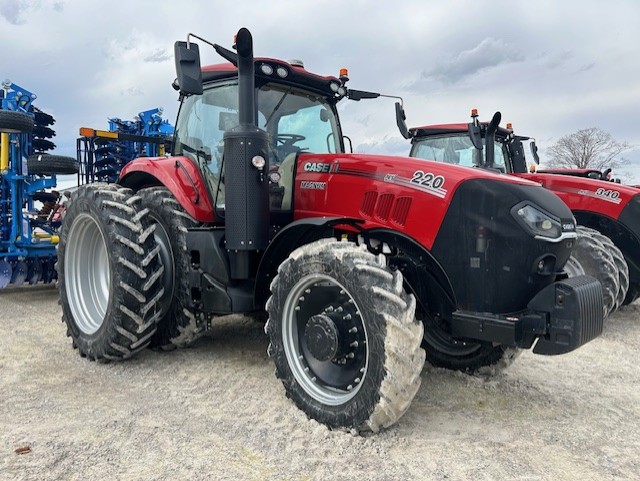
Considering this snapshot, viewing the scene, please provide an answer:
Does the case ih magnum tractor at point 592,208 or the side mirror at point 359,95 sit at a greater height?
the side mirror at point 359,95

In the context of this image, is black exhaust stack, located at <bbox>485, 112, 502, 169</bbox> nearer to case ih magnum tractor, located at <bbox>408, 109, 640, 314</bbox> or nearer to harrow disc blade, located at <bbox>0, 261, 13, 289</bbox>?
case ih magnum tractor, located at <bbox>408, 109, 640, 314</bbox>

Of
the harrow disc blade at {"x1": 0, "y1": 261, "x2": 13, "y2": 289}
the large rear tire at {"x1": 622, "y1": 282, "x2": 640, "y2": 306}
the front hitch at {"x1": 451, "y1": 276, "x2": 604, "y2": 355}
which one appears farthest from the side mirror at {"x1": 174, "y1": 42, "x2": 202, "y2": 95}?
the large rear tire at {"x1": 622, "y1": 282, "x2": 640, "y2": 306}

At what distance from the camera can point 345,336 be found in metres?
3.09

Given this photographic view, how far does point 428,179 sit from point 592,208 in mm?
4024

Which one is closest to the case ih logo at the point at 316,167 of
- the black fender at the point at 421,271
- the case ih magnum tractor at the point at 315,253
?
the case ih magnum tractor at the point at 315,253

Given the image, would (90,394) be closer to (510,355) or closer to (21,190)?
(510,355)

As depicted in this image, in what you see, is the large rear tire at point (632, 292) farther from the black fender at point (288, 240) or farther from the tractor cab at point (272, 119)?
the black fender at point (288, 240)

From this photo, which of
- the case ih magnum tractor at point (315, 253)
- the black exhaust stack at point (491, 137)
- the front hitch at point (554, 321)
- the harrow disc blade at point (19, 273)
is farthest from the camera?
the harrow disc blade at point (19, 273)

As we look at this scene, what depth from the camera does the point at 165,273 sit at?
4.29 metres

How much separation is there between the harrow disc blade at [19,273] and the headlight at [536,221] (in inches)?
262

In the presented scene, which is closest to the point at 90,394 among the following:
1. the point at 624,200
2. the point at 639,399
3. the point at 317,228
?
the point at 317,228

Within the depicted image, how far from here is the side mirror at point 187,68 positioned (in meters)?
3.36

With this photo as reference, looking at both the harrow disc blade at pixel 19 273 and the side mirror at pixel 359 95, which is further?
the harrow disc blade at pixel 19 273

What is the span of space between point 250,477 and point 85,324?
2.68 meters
